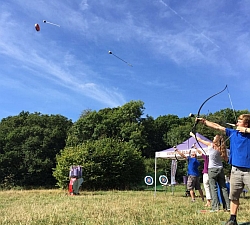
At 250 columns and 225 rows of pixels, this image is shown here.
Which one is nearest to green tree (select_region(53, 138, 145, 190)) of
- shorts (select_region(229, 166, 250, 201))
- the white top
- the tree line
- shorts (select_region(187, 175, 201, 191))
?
the tree line

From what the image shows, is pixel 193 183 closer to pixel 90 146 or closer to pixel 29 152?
pixel 90 146

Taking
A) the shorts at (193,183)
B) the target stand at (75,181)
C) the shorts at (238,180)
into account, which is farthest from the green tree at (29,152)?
the shorts at (238,180)

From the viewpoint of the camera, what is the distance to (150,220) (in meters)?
4.50

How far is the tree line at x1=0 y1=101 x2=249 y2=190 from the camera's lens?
19359 millimetres

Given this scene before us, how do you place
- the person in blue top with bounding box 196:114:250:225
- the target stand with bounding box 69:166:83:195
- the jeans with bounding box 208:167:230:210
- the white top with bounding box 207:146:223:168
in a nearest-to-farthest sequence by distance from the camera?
the person in blue top with bounding box 196:114:250:225, the jeans with bounding box 208:167:230:210, the white top with bounding box 207:146:223:168, the target stand with bounding box 69:166:83:195

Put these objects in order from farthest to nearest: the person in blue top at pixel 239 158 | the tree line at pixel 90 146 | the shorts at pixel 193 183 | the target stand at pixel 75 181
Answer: the tree line at pixel 90 146 < the target stand at pixel 75 181 < the shorts at pixel 193 183 < the person in blue top at pixel 239 158

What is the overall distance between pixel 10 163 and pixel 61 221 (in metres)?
29.6

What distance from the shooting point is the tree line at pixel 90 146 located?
19.4 meters

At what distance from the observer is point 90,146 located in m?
20.1

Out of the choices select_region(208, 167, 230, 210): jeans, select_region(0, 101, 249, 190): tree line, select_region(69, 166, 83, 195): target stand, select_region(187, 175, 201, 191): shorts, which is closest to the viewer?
select_region(208, 167, 230, 210): jeans

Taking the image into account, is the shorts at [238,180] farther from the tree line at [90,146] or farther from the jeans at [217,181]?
the jeans at [217,181]

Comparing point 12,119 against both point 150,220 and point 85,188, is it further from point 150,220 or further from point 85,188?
point 150,220

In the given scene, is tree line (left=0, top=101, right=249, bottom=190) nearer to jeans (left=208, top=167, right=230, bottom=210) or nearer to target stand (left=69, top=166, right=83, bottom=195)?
jeans (left=208, top=167, right=230, bottom=210)

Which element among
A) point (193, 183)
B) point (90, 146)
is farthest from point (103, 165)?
point (193, 183)
